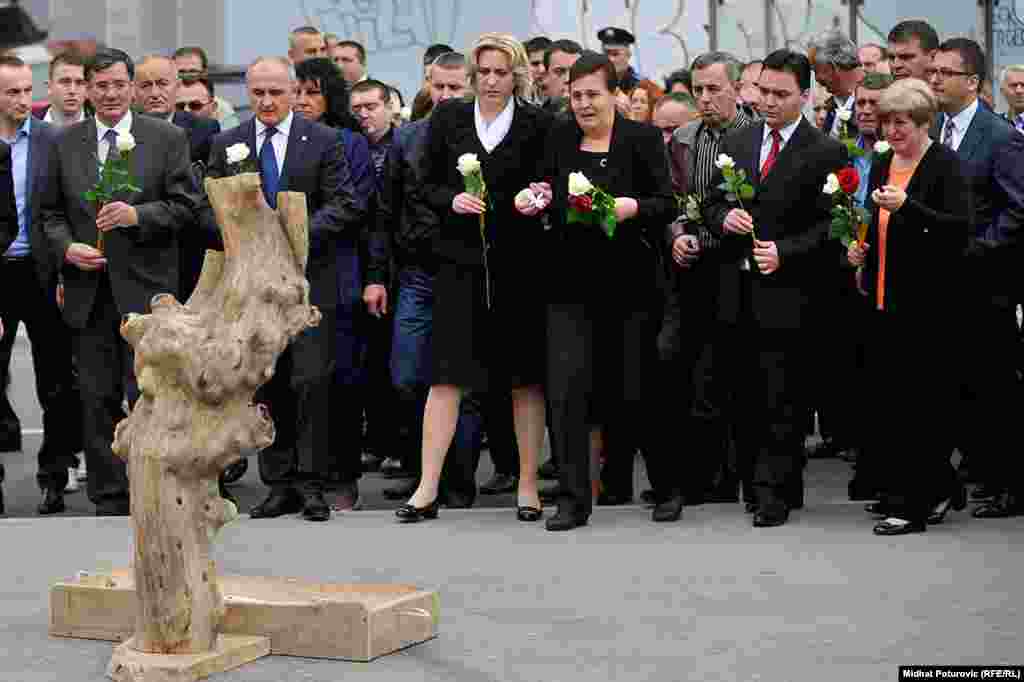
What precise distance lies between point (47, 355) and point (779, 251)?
4.31 m

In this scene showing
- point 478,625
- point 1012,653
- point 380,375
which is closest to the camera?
point 1012,653

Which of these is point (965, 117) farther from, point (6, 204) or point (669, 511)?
point (6, 204)

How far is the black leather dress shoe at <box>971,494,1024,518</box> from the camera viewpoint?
10.4m

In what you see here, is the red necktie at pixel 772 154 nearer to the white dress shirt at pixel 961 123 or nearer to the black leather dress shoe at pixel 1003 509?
the white dress shirt at pixel 961 123

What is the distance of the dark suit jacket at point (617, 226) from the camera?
1020 centimetres

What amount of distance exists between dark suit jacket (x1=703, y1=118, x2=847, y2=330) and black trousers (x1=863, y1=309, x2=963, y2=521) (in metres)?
0.46

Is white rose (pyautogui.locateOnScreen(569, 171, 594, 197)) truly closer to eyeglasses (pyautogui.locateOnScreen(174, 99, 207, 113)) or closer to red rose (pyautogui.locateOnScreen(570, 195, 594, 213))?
red rose (pyautogui.locateOnScreen(570, 195, 594, 213))

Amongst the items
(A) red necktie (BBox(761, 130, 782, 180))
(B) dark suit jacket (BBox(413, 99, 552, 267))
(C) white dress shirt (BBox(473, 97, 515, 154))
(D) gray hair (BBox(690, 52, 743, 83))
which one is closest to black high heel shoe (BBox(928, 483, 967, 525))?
(A) red necktie (BBox(761, 130, 782, 180))

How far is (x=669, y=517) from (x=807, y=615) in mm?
2364

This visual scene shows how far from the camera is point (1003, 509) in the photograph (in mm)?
10359

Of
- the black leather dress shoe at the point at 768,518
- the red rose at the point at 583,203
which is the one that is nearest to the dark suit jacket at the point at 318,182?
the red rose at the point at 583,203

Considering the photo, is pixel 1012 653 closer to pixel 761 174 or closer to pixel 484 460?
pixel 761 174

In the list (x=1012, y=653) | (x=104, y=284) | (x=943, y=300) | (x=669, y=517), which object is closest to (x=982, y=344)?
(x=943, y=300)

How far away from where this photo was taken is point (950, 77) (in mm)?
10977
